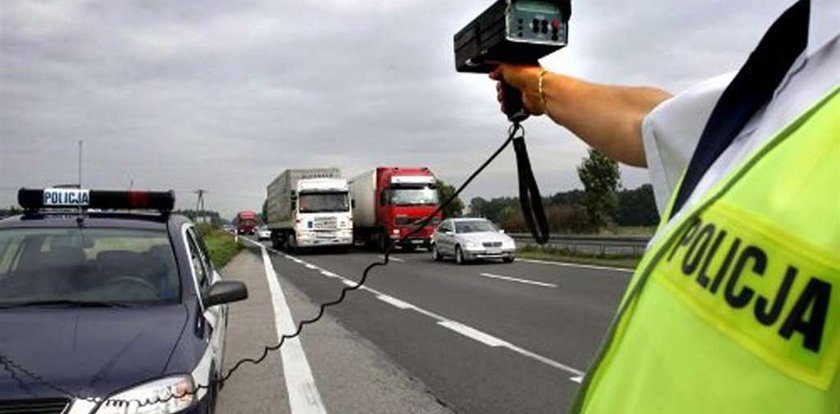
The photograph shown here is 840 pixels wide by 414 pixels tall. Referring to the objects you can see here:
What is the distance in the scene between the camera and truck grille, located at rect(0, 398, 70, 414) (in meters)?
3.11

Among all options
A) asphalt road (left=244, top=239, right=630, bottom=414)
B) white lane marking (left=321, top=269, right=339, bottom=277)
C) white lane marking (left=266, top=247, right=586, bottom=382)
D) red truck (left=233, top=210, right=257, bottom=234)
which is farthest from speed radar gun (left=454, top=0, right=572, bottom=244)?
red truck (left=233, top=210, right=257, bottom=234)

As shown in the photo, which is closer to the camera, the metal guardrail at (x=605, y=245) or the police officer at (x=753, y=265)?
the police officer at (x=753, y=265)

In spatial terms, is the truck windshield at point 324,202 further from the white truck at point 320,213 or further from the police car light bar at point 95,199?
the police car light bar at point 95,199

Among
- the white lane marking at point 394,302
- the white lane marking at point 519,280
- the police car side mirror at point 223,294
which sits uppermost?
the police car side mirror at point 223,294

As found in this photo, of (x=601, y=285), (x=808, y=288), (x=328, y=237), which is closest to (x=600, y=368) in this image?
(x=808, y=288)

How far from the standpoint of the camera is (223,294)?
484cm

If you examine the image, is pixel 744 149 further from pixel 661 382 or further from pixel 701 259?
pixel 661 382

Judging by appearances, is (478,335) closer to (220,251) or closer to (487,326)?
(487,326)

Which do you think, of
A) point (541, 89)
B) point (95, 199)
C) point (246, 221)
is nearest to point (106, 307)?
point (95, 199)

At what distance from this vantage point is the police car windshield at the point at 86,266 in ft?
15.0

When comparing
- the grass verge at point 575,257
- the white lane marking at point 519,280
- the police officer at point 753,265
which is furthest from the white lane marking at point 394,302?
the police officer at point 753,265

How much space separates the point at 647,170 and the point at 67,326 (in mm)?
3433

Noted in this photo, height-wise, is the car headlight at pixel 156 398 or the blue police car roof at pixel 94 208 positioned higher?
the blue police car roof at pixel 94 208

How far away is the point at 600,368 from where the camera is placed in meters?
0.97
